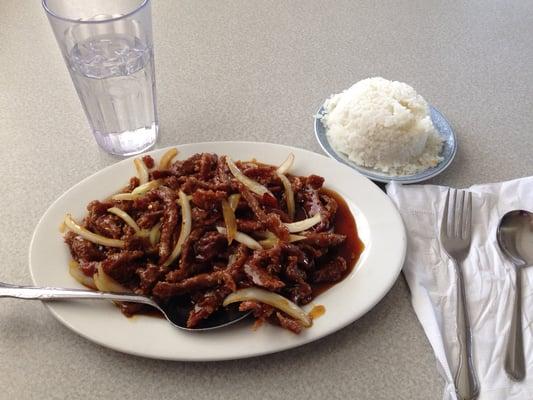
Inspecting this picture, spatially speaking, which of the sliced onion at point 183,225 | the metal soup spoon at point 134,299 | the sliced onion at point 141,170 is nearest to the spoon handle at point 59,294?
the metal soup spoon at point 134,299

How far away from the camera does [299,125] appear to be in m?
1.48

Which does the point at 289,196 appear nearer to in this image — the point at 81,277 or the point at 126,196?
the point at 126,196

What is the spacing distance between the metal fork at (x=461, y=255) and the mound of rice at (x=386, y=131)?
0.16 m

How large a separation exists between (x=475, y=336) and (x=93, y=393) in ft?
2.30

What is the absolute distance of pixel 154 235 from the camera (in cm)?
104

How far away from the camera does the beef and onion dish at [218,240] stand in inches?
37.0

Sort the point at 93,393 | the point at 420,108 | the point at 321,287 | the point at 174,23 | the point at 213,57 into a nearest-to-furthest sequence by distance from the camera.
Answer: the point at 93,393, the point at 321,287, the point at 420,108, the point at 213,57, the point at 174,23

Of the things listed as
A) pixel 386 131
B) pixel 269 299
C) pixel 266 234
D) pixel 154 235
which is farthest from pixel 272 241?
pixel 386 131

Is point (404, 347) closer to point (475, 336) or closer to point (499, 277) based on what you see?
point (475, 336)

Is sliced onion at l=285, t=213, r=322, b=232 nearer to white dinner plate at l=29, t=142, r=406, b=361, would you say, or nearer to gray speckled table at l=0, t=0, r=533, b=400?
white dinner plate at l=29, t=142, r=406, b=361

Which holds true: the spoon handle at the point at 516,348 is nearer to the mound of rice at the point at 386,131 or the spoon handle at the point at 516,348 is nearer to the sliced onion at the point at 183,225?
the mound of rice at the point at 386,131

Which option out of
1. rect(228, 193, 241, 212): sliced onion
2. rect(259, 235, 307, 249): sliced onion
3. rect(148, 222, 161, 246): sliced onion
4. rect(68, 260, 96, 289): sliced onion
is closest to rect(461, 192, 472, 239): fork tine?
rect(259, 235, 307, 249): sliced onion

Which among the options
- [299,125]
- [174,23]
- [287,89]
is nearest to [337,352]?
[299,125]

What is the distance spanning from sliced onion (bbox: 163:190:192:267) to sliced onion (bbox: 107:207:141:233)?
0.09m
